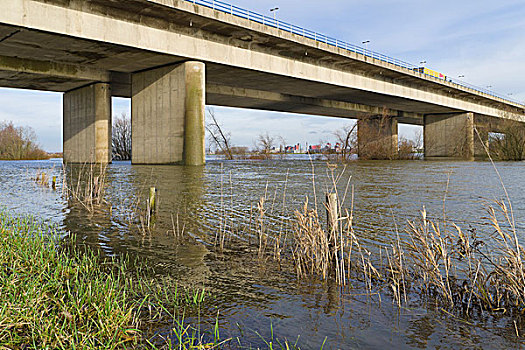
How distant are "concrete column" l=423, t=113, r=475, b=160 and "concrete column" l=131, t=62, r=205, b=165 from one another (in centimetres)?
3639

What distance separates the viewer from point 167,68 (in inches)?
1118

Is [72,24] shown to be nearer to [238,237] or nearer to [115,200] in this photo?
[115,200]

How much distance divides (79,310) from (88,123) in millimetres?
35587

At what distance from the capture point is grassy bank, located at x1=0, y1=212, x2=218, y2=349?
2986mm

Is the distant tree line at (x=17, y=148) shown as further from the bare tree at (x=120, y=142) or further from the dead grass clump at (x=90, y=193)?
the dead grass clump at (x=90, y=193)

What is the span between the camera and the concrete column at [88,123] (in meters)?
34.7

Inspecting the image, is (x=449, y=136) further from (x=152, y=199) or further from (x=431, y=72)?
(x=152, y=199)

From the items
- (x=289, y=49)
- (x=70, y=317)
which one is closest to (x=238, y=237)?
(x=70, y=317)

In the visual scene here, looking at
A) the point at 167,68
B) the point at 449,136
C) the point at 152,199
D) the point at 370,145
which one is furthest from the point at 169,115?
the point at 449,136

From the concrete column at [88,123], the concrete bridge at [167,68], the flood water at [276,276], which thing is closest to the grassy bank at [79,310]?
the flood water at [276,276]

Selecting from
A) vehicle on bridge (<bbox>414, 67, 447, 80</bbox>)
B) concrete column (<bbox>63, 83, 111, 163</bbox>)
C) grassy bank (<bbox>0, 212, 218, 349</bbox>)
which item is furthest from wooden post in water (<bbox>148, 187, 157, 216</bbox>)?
vehicle on bridge (<bbox>414, 67, 447, 80</bbox>)

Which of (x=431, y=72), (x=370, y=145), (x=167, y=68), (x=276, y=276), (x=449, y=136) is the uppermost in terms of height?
(x=431, y=72)

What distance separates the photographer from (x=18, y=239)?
17.9 feet

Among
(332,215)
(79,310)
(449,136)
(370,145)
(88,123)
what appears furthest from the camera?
(449,136)
